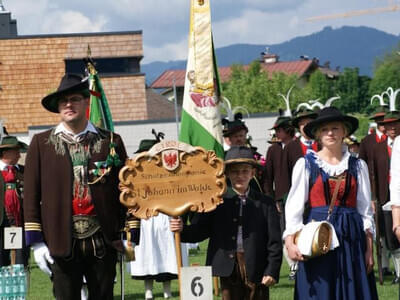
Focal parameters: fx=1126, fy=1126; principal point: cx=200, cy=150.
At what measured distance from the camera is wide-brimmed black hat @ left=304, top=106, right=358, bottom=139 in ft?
25.2

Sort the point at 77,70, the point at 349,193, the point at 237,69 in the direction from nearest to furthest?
the point at 349,193 < the point at 77,70 < the point at 237,69

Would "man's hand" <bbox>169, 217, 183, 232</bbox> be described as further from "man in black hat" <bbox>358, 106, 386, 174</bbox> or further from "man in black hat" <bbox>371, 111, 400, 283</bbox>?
"man in black hat" <bbox>358, 106, 386, 174</bbox>

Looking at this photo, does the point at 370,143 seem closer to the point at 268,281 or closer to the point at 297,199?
the point at 268,281

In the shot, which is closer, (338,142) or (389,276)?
(338,142)

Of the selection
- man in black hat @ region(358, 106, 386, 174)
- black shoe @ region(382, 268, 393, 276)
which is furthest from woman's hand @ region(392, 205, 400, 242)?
black shoe @ region(382, 268, 393, 276)

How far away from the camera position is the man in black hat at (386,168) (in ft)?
42.7

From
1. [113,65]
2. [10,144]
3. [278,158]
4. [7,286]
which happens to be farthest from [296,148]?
[113,65]

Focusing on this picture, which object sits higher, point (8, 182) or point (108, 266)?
point (8, 182)

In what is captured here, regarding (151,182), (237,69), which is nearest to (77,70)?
(237,69)

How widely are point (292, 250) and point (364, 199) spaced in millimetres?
662

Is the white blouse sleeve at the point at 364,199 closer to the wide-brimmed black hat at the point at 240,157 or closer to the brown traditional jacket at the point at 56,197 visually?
the wide-brimmed black hat at the point at 240,157

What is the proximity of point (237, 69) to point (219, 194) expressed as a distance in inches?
3583

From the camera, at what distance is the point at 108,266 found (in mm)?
7352

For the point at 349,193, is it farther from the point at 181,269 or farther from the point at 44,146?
the point at 44,146
